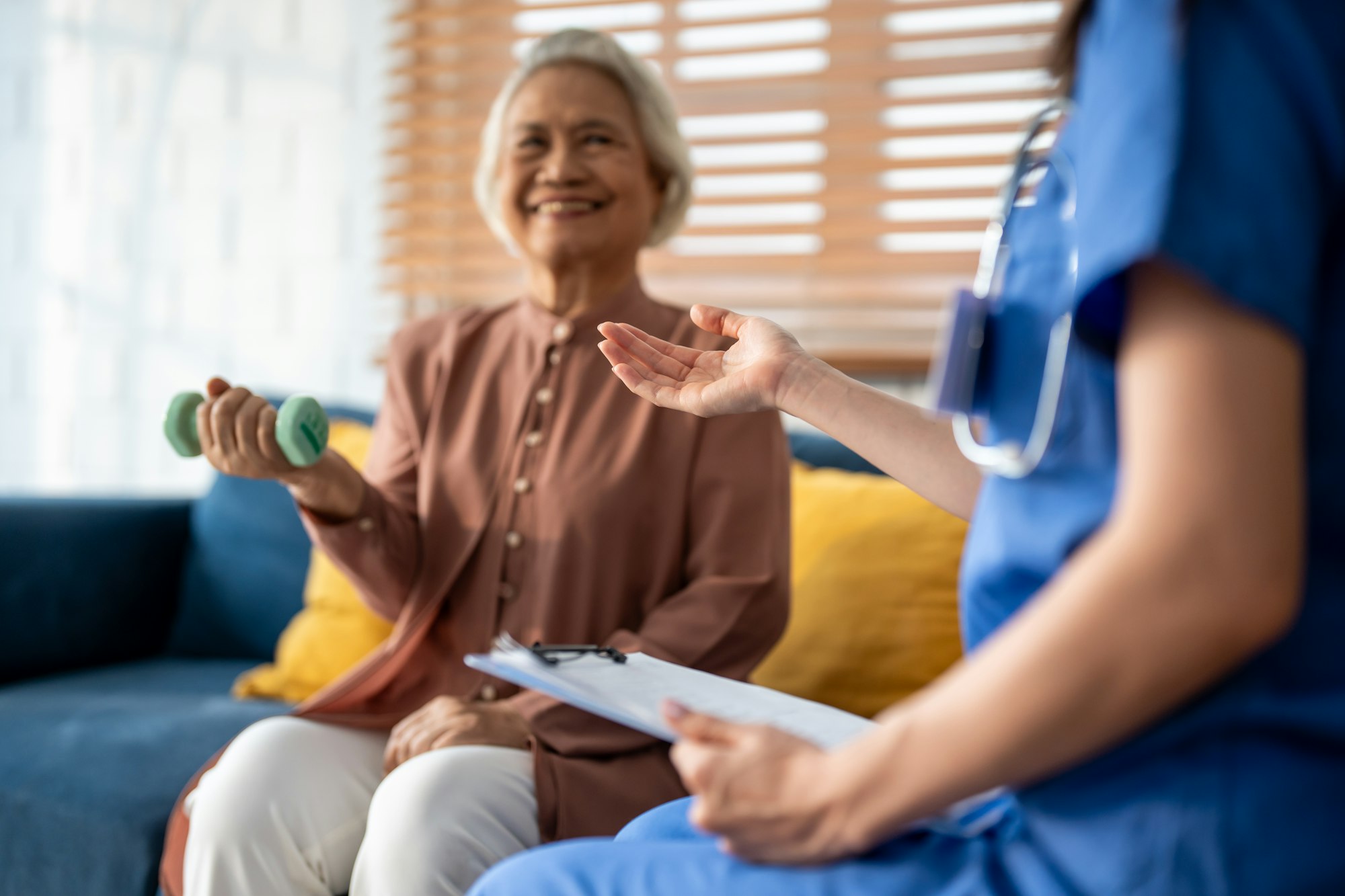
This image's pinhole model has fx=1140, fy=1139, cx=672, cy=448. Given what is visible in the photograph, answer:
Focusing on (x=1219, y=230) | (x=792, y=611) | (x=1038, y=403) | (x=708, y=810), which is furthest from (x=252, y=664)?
(x=1219, y=230)

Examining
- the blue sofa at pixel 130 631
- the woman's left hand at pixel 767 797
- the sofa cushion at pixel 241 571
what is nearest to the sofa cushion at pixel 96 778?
the blue sofa at pixel 130 631

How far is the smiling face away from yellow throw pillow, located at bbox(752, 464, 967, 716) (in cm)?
51

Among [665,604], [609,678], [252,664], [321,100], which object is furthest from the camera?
[321,100]

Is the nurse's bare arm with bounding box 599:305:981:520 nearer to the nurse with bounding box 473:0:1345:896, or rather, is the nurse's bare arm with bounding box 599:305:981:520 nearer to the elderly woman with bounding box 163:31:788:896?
the nurse with bounding box 473:0:1345:896

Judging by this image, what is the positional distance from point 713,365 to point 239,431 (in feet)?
1.79

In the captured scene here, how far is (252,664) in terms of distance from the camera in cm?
210

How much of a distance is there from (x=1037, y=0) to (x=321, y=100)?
5.45ft

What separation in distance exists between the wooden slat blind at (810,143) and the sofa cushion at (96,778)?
1208 mm

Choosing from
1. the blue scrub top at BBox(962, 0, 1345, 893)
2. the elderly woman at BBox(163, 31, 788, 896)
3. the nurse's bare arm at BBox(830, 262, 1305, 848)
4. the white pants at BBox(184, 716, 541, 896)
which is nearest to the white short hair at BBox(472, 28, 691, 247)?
the elderly woman at BBox(163, 31, 788, 896)

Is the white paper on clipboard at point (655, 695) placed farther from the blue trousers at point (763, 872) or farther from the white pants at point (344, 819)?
the white pants at point (344, 819)

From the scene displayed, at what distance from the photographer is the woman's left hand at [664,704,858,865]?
59 cm

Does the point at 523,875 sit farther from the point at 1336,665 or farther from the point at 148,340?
the point at 148,340

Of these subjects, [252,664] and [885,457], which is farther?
[252,664]

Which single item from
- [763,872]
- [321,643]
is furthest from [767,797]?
[321,643]
